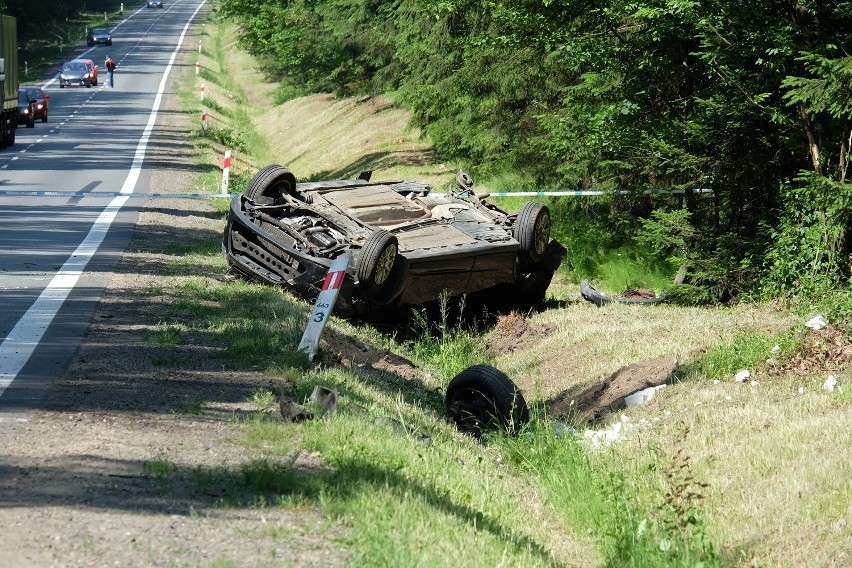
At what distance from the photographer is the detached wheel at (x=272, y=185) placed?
44.7ft

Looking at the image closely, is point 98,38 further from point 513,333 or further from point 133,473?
point 133,473

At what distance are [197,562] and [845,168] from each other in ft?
31.7

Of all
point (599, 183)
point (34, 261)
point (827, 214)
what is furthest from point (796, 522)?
point (599, 183)

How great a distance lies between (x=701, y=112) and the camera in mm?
14477

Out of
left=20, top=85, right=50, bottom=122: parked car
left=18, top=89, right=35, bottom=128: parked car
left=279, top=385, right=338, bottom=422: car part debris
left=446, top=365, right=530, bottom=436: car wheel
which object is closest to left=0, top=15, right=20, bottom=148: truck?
left=18, top=89, right=35, bottom=128: parked car

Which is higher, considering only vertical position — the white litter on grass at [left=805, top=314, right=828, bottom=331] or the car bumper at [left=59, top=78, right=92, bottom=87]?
the white litter on grass at [left=805, top=314, right=828, bottom=331]

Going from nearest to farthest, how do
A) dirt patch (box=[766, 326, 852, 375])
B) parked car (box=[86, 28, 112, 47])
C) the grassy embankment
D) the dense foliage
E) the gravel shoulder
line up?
the gravel shoulder
the grassy embankment
dirt patch (box=[766, 326, 852, 375])
the dense foliage
parked car (box=[86, 28, 112, 47])

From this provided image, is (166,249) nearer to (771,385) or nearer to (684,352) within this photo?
(684,352)

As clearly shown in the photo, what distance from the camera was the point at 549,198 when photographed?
805 inches

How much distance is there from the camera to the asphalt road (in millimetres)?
9227

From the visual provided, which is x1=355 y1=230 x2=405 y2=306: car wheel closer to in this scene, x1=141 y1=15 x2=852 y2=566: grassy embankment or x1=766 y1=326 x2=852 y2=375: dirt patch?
x1=141 y1=15 x2=852 y2=566: grassy embankment

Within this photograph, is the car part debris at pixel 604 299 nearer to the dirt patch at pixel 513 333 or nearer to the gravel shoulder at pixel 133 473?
the dirt patch at pixel 513 333

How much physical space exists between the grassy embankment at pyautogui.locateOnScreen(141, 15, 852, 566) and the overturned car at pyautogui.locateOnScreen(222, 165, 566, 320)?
408mm

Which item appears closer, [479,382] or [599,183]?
[479,382]
